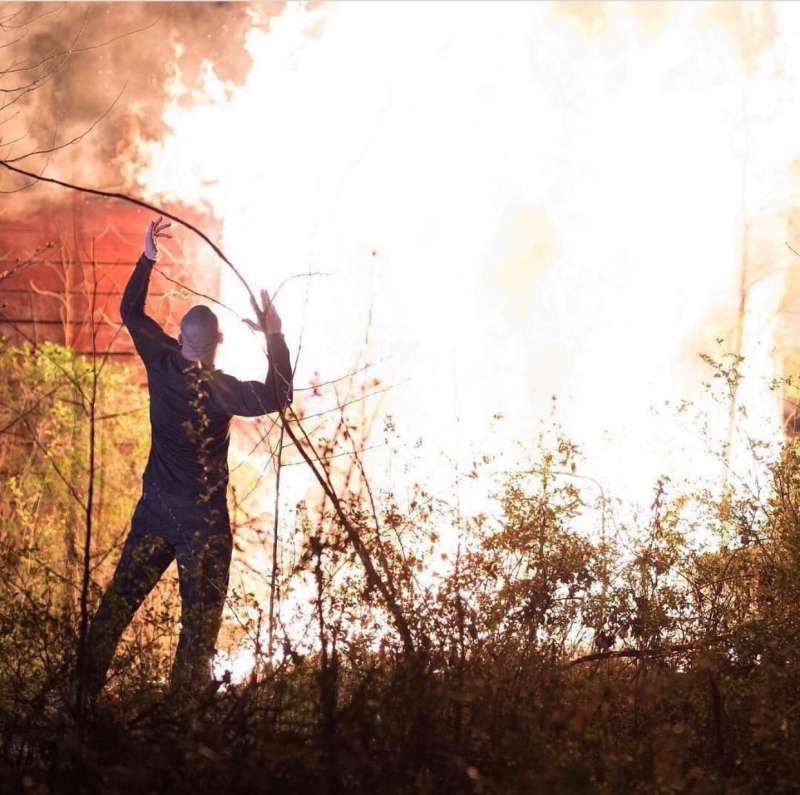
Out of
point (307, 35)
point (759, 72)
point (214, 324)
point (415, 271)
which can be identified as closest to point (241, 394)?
point (214, 324)

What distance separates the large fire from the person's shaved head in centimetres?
574

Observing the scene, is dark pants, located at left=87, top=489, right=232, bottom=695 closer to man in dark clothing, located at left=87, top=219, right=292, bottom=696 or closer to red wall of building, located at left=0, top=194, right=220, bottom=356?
man in dark clothing, located at left=87, top=219, right=292, bottom=696

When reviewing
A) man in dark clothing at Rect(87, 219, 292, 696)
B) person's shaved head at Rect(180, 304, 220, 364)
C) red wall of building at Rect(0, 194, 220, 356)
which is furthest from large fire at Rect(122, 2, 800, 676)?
person's shaved head at Rect(180, 304, 220, 364)

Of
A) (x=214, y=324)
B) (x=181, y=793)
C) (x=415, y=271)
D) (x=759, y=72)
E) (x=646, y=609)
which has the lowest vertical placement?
(x=181, y=793)

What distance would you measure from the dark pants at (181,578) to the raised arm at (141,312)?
Answer: 2.27 ft

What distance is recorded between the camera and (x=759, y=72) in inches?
449

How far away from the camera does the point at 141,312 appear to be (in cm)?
576

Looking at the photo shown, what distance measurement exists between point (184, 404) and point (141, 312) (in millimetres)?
542

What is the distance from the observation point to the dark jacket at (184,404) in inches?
209

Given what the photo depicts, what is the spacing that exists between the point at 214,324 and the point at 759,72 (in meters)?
7.79

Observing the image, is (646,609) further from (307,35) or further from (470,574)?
(307,35)

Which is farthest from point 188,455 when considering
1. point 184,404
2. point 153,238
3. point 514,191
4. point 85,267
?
point 514,191

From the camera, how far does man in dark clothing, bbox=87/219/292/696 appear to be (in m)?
5.18

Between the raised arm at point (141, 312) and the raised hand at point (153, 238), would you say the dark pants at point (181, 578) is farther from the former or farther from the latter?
the raised hand at point (153, 238)
